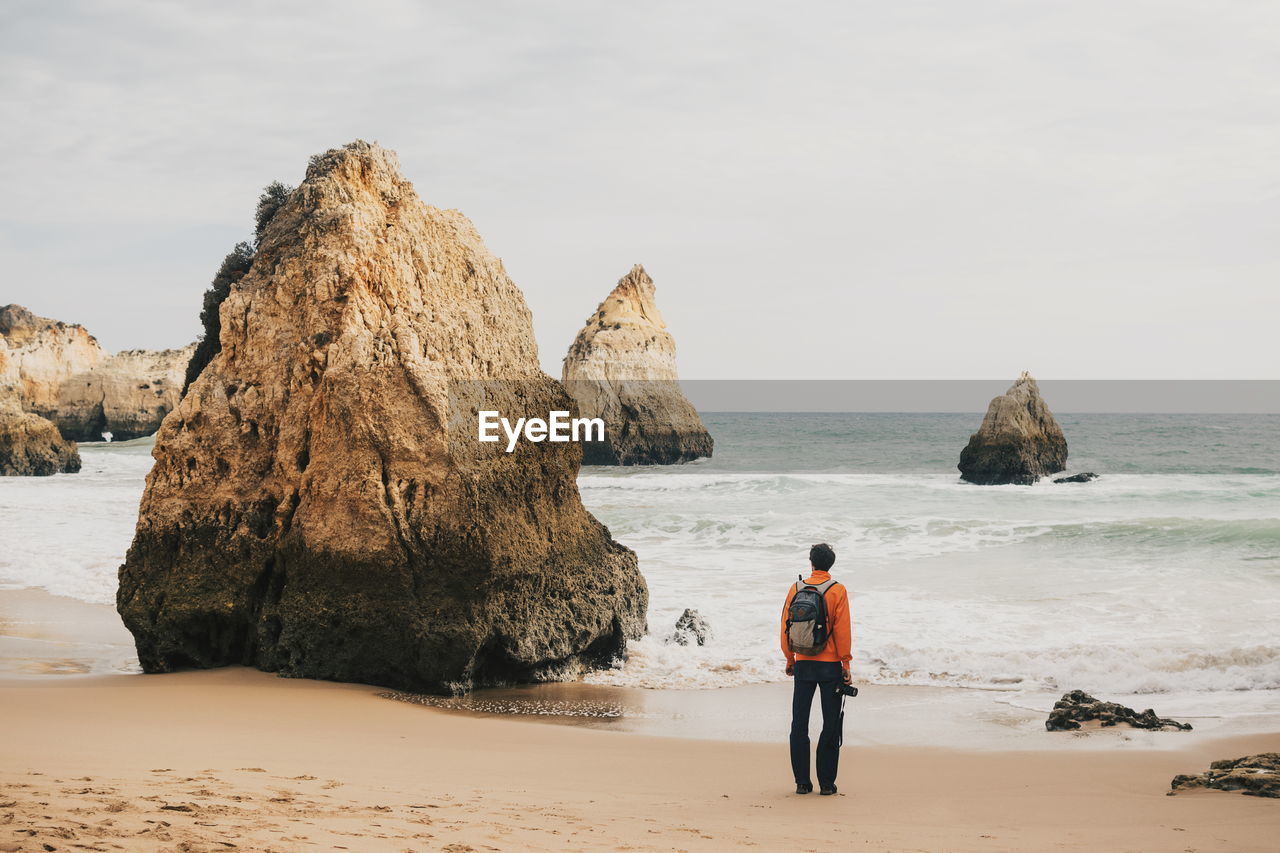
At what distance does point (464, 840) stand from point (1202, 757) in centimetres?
537

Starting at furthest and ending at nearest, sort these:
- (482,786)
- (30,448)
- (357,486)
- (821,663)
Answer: (30,448) → (357,486) → (821,663) → (482,786)

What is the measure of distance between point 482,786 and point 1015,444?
2878 centimetres

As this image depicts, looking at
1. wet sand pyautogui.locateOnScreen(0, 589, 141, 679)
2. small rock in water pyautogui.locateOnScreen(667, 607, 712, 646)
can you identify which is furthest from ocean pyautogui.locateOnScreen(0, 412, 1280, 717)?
wet sand pyautogui.locateOnScreen(0, 589, 141, 679)

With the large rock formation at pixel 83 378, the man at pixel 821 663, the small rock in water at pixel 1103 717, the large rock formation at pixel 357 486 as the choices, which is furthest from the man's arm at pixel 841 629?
the large rock formation at pixel 83 378

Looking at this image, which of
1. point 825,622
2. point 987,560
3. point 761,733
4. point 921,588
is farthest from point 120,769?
point 987,560

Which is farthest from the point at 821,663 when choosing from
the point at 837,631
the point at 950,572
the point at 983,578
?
the point at 950,572

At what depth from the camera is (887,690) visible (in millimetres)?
9508

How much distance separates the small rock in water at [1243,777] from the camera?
5.96m

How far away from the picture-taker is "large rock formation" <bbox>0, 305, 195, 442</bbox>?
51.9 meters

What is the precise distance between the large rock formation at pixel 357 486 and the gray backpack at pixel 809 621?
3188 mm

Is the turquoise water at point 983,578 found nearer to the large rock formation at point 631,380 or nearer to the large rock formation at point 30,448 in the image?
the large rock formation at point 631,380

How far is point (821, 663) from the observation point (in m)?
6.04

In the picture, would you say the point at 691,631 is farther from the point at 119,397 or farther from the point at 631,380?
the point at 119,397

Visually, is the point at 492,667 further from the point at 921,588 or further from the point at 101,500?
the point at 101,500
